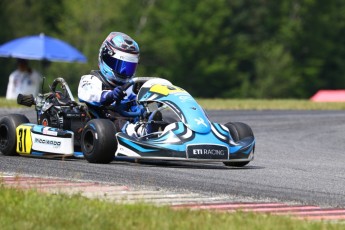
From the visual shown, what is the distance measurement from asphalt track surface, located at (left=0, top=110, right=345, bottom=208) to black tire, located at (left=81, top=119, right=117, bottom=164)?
12 centimetres

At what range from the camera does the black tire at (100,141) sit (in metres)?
11.1

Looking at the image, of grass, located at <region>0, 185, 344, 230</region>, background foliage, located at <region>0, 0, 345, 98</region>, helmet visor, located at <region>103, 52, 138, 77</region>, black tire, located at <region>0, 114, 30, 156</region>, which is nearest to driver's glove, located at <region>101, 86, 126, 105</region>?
helmet visor, located at <region>103, 52, 138, 77</region>

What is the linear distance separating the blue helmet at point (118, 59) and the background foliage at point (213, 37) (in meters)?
48.5

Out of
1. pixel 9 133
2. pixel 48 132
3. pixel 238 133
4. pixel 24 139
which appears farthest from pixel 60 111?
pixel 238 133

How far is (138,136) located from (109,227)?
460cm

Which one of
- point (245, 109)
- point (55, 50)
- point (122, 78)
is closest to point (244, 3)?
point (55, 50)

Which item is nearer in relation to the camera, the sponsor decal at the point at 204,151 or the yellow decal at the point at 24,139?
the sponsor decal at the point at 204,151

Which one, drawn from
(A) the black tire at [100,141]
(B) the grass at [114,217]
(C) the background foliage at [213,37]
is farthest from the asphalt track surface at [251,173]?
(C) the background foliage at [213,37]

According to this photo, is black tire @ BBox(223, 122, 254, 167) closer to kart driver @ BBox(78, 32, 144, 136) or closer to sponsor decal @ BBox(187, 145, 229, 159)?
sponsor decal @ BBox(187, 145, 229, 159)

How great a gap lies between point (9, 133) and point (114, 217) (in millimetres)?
5383

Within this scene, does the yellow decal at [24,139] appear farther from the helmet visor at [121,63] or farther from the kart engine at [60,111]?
the helmet visor at [121,63]

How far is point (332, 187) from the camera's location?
977 centimetres

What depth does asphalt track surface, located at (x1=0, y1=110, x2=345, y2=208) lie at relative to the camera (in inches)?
359

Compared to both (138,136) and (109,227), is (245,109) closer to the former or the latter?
(138,136)
